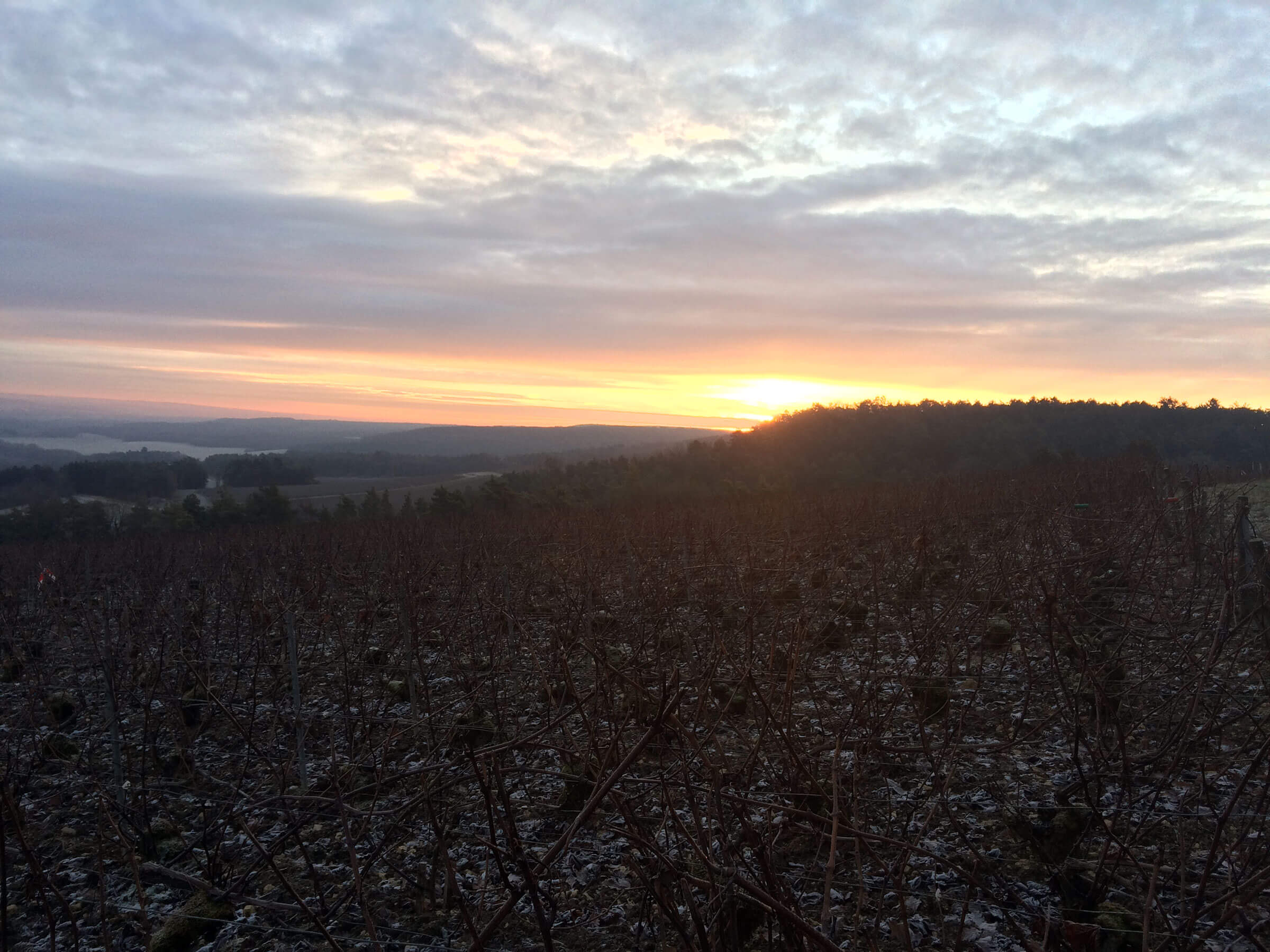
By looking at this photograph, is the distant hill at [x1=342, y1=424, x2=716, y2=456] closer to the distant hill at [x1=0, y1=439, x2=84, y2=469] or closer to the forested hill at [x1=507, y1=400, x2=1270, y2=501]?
the distant hill at [x1=0, y1=439, x2=84, y2=469]

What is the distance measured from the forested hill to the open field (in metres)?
22.4

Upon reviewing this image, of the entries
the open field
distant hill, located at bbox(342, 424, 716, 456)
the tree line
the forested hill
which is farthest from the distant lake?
the open field

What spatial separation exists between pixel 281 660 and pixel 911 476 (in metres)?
32.2

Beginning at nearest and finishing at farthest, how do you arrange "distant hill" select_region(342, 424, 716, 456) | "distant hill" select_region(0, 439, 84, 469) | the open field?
the open field
"distant hill" select_region(0, 439, 84, 469)
"distant hill" select_region(342, 424, 716, 456)

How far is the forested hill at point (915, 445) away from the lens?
33.8 metres

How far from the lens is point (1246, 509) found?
606cm

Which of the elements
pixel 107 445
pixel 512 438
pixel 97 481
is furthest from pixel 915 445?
pixel 107 445

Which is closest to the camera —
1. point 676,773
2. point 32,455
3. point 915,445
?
point 676,773

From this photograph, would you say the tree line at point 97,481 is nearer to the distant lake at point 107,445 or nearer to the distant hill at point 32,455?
the distant hill at point 32,455

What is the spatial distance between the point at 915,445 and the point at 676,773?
42254mm

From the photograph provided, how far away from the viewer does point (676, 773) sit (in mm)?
2916

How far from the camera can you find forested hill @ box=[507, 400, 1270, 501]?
33.8 m

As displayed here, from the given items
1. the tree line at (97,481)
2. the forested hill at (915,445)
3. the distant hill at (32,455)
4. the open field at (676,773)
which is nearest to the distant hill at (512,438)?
the distant hill at (32,455)

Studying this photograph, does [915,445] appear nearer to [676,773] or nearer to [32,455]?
[676,773]
